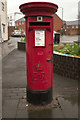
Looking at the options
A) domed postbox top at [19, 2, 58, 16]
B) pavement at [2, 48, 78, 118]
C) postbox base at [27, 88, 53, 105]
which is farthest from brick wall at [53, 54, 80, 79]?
domed postbox top at [19, 2, 58, 16]

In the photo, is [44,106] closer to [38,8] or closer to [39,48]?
[39,48]

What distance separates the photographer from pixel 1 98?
372cm

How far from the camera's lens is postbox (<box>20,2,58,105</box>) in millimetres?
2926

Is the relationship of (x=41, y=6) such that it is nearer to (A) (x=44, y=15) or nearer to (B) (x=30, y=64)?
(A) (x=44, y=15)

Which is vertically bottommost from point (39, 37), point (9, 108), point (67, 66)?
point (9, 108)

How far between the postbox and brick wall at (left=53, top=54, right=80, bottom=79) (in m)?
1.74

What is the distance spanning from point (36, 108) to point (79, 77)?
7.51ft

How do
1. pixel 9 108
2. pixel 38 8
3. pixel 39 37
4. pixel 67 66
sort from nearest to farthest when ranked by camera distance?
pixel 38 8, pixel 39 37, pixel 9 108, pixel 67 66

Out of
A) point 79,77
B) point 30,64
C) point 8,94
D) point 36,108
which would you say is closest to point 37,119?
point 36,108

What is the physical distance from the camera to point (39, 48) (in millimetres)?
3086

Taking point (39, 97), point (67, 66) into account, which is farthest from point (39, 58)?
point (67, 66)

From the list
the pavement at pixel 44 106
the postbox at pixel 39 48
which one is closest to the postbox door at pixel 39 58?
the postbox at pixel 39 48

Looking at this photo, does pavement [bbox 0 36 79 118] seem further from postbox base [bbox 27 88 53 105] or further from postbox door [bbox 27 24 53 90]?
postbox door [bbox 27 24 53 90]

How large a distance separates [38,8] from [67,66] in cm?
279
